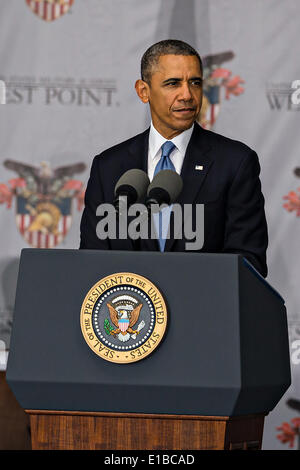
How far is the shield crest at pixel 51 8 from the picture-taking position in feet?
12.1

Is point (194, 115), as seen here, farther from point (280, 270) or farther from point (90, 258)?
point (280, 270)

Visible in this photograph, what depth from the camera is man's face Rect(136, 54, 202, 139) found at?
2285mm

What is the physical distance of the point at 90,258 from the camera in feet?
5.94

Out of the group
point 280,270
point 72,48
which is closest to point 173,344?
point 280,270

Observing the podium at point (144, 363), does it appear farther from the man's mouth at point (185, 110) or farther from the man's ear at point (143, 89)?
the man's ear at point (143, 89)

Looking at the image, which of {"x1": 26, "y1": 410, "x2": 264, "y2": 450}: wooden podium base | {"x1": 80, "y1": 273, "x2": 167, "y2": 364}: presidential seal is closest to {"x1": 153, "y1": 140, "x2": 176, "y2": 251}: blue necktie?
{"x1": 80, "y1": 273, "x2": 167, "y2": 364}: presidential seal

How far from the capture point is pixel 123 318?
69.0 inches

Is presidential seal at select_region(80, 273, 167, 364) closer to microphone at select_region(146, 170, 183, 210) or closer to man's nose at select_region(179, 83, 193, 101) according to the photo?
microphone at select_region(146, 170, 183, 210)

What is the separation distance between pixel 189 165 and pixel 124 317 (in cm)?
70

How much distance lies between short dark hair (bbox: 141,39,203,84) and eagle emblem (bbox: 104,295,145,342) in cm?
83

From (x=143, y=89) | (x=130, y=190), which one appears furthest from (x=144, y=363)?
(x=143, y=89)

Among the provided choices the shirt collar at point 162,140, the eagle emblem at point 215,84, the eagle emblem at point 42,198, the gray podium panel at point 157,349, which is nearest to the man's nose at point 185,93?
the shirt collar at point 162,140

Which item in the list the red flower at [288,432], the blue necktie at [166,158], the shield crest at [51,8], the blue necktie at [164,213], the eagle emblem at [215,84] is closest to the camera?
the blue necktie at [164,213]

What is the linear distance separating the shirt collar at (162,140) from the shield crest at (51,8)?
147cm
